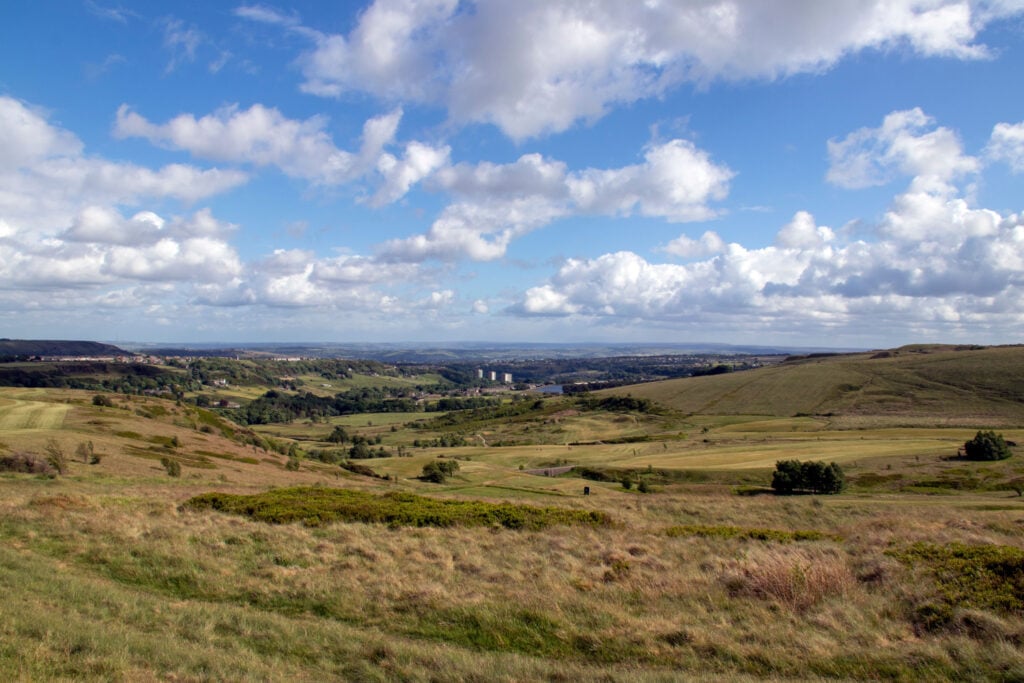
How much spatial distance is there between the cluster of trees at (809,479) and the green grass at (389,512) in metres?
38.0

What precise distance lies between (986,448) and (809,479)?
26.8m

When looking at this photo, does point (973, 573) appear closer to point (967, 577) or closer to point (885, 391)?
point (967, 577)

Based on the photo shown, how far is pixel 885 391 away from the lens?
429 ft

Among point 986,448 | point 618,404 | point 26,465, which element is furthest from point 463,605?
point 618,404

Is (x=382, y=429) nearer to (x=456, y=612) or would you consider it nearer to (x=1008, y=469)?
(x=1008, y=469)

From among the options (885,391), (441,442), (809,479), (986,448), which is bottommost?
(441,442)

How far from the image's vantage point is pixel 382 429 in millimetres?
170500

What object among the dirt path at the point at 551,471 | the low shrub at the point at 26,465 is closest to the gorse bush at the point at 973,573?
the low shrub at the point at 26,465

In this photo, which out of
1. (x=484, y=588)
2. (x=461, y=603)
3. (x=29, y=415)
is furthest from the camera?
(x=29, y=415)

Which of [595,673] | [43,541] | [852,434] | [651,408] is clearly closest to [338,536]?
[43,541]

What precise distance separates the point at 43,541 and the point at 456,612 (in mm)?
12048

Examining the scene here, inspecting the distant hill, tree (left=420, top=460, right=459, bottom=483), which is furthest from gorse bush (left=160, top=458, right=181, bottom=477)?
the distant hill

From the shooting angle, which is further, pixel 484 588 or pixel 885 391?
pixel 885 391

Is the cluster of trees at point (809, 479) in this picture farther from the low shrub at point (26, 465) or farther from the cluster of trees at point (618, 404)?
the cluster of trees at point (618, 404)
